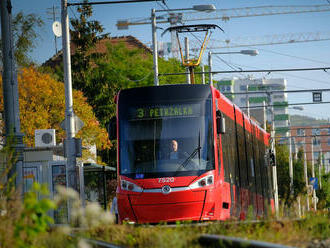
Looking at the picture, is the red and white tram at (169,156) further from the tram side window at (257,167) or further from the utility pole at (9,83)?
the tram side window at (257,167)

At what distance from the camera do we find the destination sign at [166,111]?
53.5ft

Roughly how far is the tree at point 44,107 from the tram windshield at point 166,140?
23868 millimetres

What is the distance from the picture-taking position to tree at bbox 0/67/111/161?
131 feet

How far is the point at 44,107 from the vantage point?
41.0 m

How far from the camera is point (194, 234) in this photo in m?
10.5

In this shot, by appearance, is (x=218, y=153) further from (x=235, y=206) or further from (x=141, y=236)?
(x=141, y=236)

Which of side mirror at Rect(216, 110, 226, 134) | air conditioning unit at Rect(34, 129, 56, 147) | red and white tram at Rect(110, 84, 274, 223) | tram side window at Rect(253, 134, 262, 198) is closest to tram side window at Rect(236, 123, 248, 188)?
red and white tram at Rect(110, 84, 274, 223)

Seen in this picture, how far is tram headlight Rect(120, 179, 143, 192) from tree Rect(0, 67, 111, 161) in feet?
78.9

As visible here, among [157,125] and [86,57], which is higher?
[86,57]

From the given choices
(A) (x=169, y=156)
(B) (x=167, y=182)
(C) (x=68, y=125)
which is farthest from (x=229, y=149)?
(C) (x=68, y=125)

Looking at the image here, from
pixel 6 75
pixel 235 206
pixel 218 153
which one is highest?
pixel 6 75

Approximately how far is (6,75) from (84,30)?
41735mm

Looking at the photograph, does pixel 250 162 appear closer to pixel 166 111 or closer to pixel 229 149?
pixel 229 149

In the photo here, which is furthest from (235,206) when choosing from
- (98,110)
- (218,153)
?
(98,110)
